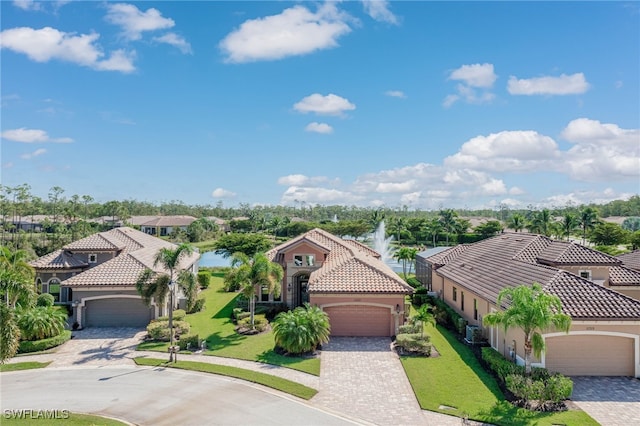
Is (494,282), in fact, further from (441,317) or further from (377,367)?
(377,367)

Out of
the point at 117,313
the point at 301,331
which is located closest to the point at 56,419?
the point at 301,331

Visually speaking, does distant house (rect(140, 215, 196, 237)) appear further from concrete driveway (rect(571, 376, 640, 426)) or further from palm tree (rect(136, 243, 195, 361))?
concrete driveway (rect(571, 376, 640, 426))

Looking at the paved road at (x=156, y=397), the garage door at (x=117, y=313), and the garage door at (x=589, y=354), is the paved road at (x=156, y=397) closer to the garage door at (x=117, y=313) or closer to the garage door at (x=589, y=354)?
the garage door at (x=117, y=313)

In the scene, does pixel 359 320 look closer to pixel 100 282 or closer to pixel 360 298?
pixel 360 298

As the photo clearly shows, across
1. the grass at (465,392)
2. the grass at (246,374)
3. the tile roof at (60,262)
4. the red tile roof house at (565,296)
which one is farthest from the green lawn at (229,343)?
the red tile roof house at (565,296)

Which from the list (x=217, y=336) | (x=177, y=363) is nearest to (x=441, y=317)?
(x=217, y=336)
